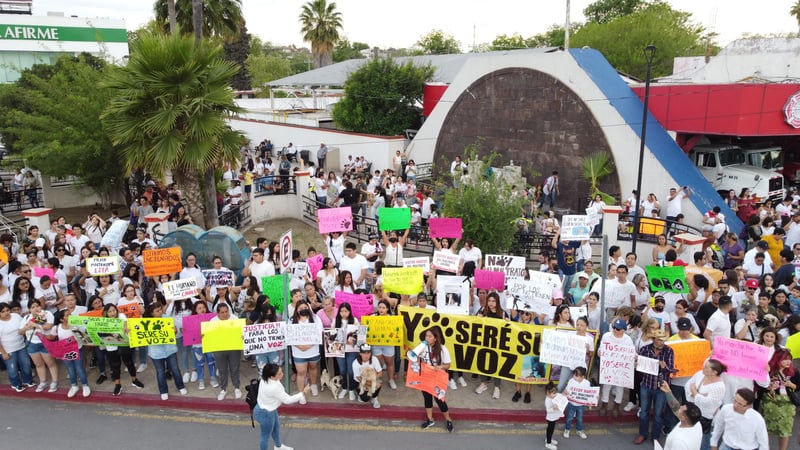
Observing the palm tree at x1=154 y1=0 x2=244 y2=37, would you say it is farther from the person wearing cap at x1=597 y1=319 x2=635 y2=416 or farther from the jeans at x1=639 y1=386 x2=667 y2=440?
the jeans at x1=639 y1=386 x2=667 y2=440

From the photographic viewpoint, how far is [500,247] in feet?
43.7

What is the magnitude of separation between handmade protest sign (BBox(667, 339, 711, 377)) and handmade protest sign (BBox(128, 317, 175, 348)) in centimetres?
711

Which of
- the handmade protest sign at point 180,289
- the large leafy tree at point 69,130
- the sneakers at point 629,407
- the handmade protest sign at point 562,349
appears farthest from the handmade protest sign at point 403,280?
the large leafy tree at point 69,130

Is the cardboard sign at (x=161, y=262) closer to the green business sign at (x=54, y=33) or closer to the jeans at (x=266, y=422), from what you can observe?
the jeans at (x=266, y=422)

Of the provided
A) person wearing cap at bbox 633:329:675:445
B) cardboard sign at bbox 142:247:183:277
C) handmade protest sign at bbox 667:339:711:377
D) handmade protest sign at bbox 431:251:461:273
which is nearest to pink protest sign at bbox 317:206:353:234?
handmade protest sign at bbox 431:251:461:273

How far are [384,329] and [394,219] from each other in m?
4.38

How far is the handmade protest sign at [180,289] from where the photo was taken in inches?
356

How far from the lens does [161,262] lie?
10305 mm

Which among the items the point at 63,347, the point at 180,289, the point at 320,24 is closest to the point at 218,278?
the point at 180,289

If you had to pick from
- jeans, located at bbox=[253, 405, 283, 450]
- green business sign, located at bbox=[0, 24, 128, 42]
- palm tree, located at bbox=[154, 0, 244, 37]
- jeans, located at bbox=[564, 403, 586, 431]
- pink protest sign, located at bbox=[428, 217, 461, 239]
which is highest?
green business sign, located at bbox=[0, 24, 128, 42]

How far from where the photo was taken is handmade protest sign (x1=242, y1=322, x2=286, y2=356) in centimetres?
824

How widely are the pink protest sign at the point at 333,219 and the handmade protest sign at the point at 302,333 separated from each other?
407 centimetres

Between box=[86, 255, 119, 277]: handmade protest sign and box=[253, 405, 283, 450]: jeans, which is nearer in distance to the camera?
box=[253, 405, 283, 450]: jeans

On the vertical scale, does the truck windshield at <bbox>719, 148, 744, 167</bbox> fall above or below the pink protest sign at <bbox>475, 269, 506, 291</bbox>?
above
